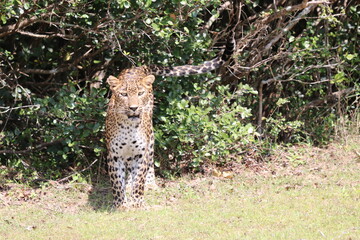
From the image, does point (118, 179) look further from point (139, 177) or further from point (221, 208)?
point (221, 208)

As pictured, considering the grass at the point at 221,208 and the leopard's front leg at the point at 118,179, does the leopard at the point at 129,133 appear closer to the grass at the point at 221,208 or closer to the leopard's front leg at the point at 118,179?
the leopard's front leg at the point at 118,179

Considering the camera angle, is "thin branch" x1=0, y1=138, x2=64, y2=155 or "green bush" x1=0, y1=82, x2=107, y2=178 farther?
"thin branch" x1=0, y1=138, x2=64, y2=155

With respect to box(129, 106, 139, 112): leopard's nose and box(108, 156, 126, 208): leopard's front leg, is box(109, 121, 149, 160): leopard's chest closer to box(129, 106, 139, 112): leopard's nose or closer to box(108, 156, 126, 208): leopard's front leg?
box(108, 156, 126, 208): leopard's front leg

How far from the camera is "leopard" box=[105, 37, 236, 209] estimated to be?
8.34 meters

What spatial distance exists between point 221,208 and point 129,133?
155 cm

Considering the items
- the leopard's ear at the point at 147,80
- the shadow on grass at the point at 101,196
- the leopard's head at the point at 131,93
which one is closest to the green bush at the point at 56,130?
the shadow on grass at the point at 101,196

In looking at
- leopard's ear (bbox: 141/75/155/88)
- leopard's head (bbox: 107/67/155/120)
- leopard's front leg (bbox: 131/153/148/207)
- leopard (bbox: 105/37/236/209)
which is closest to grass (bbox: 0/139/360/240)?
leopard's front leg (bbox: 131/153/148/207)

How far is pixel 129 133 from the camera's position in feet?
27.8

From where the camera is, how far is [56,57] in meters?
10.2

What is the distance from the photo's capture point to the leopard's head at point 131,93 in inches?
324

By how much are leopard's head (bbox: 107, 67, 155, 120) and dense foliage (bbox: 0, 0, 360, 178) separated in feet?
1.44

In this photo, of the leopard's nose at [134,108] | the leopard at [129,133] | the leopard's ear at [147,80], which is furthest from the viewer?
the leopard's ear at [147,80]

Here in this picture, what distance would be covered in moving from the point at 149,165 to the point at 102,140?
2.70ft

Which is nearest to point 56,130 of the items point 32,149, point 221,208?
point 32,149
